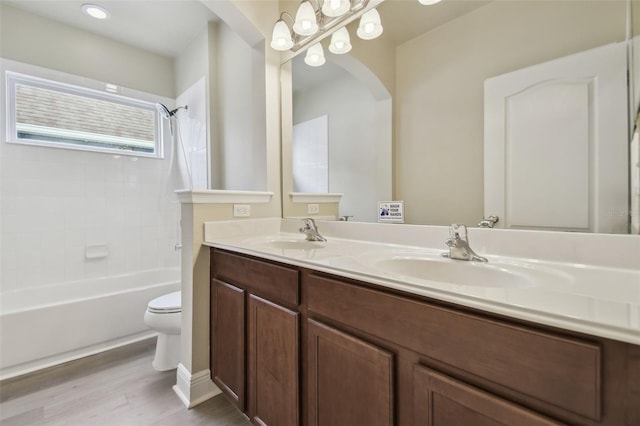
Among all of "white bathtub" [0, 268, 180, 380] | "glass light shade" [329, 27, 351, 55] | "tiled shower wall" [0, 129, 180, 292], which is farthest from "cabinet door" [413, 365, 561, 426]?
"tiled shower wall" [0, 129, 180, 292]

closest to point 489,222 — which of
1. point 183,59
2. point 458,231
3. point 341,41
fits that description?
point 458,231

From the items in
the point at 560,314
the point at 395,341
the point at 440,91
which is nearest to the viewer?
the point at 560,314

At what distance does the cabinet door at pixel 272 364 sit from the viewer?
1.03 m

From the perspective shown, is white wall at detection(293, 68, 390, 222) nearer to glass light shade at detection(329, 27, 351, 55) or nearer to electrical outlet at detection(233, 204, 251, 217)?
glass light shade at detection(329, 27, 351, 55)

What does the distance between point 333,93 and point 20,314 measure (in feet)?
8.05

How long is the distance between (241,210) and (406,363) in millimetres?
1312

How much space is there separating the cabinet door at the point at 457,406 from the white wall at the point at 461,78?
73 centimetres

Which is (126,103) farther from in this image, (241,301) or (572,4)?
(572,4)

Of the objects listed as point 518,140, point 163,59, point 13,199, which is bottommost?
point 13,199

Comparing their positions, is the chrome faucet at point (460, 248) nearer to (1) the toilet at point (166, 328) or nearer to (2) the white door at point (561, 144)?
(2) the white door at point (561, 144)

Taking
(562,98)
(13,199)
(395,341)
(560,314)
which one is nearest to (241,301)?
(395,341)

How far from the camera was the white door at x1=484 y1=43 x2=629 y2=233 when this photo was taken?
0.88 meters

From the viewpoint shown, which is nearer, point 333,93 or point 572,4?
point 572,4

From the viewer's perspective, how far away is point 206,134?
2.53 m
